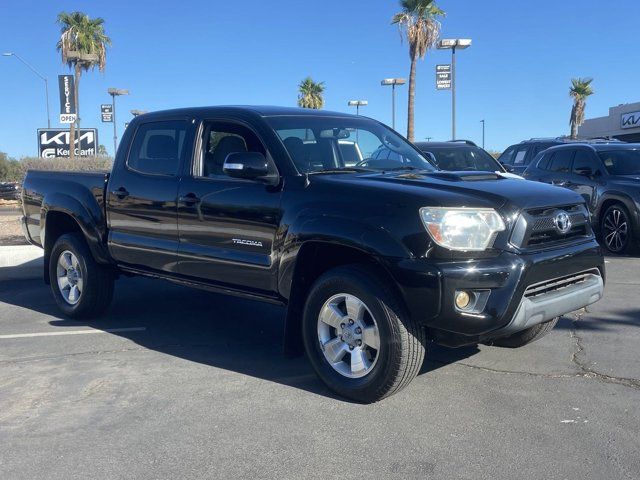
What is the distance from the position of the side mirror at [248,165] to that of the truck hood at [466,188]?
0.43 meters

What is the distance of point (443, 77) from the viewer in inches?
948

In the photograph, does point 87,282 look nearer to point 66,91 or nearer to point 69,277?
point 69,277

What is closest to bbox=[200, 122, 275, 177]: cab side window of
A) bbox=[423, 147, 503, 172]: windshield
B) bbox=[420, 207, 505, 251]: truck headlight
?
bbox=[420, 207, 505, 251]: truck headlight

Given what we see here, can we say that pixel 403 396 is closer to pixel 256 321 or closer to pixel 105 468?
pixel 105 468

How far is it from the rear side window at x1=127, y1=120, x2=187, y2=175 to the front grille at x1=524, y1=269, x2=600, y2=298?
3.06 m

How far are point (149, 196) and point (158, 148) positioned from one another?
499 mm

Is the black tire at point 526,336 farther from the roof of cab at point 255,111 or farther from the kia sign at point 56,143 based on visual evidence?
the kia sign at point 56,143

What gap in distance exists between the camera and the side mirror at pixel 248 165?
4816mm

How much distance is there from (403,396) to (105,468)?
6.34 ft

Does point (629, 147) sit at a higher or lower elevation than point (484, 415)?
higher

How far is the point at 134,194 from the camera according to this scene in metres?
6.00

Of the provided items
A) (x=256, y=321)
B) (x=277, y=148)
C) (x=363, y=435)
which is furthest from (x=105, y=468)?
(x=256, y=321)

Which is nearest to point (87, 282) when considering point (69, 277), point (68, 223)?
point (69, 277)

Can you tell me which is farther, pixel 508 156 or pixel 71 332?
pixel 508 156
